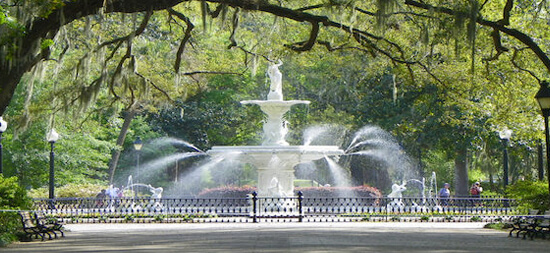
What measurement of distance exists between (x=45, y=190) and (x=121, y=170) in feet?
53.3

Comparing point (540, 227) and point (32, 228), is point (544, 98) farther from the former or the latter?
point (32, 228)

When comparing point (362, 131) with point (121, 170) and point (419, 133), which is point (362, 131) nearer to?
point (419, 133)

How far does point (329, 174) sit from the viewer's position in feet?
179

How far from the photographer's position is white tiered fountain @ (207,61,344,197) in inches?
1078

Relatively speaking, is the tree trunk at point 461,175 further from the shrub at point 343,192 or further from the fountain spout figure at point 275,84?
the fountain spout figure at point 275,84

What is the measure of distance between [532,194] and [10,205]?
10.9 m

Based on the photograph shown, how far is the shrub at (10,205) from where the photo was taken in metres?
16.3

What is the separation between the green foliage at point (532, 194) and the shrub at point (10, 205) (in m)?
10.6

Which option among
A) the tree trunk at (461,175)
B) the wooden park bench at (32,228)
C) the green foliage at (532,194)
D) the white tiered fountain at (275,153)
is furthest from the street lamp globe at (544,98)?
the tree trunk at (461,175)

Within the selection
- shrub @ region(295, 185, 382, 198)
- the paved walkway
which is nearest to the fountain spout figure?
shrub @ region(295, 185, 382, 198)

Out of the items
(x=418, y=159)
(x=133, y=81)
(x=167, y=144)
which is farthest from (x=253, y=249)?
(x=167, y=144)

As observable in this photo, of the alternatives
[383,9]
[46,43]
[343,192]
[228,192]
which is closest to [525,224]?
[383,9]

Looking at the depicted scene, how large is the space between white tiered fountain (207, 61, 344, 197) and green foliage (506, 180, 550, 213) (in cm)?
832

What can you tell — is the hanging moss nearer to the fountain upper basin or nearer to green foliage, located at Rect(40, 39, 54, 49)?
green foliage, located at Rect(40, 39, 54, 49)
